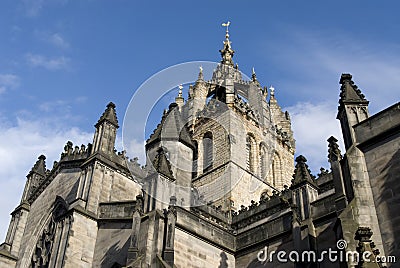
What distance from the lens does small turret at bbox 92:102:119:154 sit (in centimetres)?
1873

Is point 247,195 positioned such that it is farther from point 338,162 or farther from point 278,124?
point 338,162

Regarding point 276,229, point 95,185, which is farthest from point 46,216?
point 276,229

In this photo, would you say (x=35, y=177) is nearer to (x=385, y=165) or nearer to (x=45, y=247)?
(x=45, y=247)

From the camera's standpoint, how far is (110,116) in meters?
19.8

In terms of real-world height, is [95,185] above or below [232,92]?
below

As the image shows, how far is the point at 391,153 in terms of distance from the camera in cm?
1037

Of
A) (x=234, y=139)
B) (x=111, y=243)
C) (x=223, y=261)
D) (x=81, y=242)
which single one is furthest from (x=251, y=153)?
(x=81, y=242)

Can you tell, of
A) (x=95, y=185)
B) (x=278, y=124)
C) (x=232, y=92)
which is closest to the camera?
(x=95, y=185)

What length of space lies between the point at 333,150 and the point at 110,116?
35.7 feet

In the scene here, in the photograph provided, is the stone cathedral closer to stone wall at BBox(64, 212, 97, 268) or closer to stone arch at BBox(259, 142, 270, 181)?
stone wall at BBox(64, 212, 97, 268)

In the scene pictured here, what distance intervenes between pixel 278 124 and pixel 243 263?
2236cm

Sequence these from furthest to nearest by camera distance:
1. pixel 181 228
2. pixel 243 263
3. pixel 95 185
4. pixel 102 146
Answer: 1. pixel 102 146
2. pixel 95 185
3. pixel 243 263
4. pixel 181 228

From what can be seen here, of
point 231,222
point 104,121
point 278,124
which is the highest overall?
point 278,124

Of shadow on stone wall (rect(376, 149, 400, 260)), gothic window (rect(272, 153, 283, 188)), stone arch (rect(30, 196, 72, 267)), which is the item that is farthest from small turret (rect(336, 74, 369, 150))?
gothic window (rect(272, 153, 283, 188))
